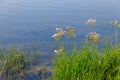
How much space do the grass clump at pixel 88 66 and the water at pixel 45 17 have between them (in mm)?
5537

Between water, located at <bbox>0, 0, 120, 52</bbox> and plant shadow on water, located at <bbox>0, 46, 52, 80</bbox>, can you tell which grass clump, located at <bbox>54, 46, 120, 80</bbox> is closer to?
plant shadow on water, located at <bbox>0, 46, 52, 80</bbox>

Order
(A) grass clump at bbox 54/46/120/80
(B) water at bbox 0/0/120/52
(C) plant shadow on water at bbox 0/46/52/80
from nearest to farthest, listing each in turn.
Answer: (A) grass clump at bbox 54/46/120/80 → (C) plant shadow on water at bbox 0/46/52/80 → (B) water at bbox 0/0/120/52

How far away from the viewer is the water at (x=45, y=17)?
15.8 m

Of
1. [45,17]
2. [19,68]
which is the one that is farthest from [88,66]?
[45,17]

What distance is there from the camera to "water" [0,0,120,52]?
15805 millimetres

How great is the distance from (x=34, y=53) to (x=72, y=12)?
9288 millimetres

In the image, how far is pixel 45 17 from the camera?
19.7 metres

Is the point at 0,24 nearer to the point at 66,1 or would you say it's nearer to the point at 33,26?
the point at 33,26

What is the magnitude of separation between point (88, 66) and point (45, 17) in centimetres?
1175

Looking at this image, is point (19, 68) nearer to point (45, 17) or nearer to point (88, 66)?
point (88, 66)

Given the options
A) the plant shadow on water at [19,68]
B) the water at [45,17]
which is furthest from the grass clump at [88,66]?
the water at [45,17]

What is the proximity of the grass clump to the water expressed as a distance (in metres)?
5.54

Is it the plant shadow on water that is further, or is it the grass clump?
the plant shadow on water

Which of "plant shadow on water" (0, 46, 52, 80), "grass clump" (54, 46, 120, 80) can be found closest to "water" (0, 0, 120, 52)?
"plant shadow on water" (0, 46, 52, 80)
